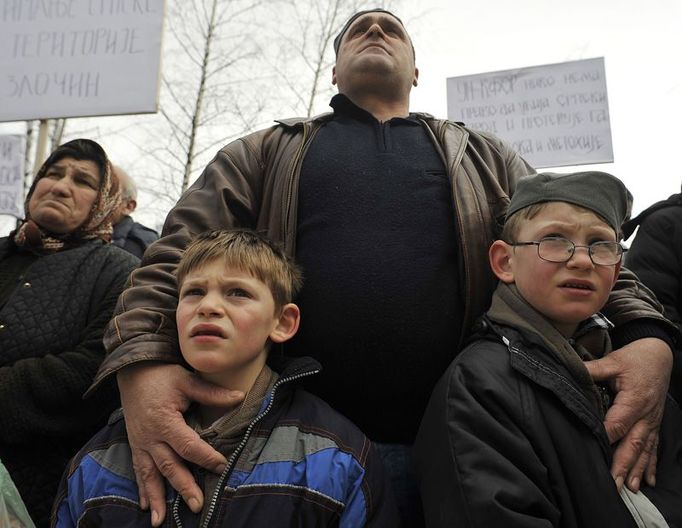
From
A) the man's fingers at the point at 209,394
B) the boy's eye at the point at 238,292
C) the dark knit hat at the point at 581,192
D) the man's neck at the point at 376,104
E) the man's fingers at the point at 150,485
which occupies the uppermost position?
the man's neck at the point at 376,104

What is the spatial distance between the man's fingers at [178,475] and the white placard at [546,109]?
3152 mm

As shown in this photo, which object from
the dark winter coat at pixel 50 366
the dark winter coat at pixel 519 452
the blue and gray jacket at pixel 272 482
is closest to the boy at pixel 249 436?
the blue and gray jacket at pixel 272 482

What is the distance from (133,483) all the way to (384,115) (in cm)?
146

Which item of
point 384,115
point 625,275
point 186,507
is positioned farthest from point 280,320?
point 625,275

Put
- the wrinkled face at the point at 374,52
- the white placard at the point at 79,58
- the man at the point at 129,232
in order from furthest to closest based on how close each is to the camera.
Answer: the man at the point at 129,232 < the white placard at the point at 79,58 < the wrinkled face at the point at 374,52

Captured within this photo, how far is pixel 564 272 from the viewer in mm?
1521

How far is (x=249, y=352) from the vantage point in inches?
60.0

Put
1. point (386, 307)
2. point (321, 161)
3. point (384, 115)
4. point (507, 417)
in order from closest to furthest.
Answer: point (507, 417), point (386, 307), point (321, 161), point (384, 115)

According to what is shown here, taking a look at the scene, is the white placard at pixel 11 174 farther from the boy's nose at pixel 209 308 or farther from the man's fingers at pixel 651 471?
the man's fingers at pixel 651 471

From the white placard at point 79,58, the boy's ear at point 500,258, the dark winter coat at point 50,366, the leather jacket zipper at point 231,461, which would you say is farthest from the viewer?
the white placard at point 79,58

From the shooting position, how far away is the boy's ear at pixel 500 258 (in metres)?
1.66

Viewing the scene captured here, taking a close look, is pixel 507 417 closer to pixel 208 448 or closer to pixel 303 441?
pixel 303 441

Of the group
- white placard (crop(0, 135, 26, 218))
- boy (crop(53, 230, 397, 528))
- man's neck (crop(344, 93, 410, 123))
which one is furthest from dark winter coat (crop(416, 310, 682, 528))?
white placard (crop(0, 135, 26, 218))

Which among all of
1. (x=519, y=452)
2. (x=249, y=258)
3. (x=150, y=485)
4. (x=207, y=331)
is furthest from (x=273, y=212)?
(x=519, y=452)
